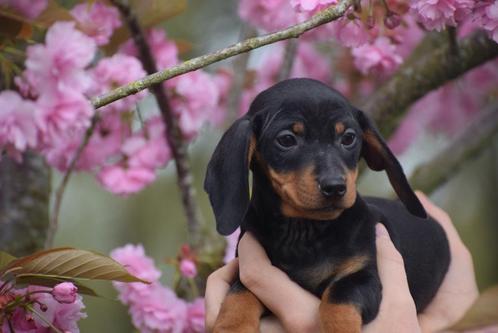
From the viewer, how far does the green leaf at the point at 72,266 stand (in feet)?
6.72

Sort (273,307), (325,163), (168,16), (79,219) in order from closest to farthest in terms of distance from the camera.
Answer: (325,163)
(273,307)
(168,16)
(79,219)

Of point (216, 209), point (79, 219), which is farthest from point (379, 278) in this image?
point (79, 219)

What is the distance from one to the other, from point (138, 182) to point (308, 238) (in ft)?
3.44

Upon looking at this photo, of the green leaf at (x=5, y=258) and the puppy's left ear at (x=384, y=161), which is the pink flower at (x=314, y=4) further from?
the green leaf at (x=5, y=258)

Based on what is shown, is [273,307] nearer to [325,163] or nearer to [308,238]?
[308,238]

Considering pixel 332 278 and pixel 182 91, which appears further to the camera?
pixel 182 91

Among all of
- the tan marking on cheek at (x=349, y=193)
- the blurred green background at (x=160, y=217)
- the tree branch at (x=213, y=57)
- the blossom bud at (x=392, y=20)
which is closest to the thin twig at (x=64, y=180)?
the tree branch at (x=213, y=57)

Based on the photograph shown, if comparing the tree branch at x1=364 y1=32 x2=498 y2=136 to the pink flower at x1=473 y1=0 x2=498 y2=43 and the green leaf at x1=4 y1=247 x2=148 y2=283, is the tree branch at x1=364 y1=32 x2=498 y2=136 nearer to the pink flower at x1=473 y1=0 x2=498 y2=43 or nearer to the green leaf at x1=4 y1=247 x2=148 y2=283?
the pink flower at x1=473 y1=0 x2=498 y2=43

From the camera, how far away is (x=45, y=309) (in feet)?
7.08

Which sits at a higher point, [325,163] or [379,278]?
[325,163]

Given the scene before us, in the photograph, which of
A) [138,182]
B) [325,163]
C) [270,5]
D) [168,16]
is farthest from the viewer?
[270,5]

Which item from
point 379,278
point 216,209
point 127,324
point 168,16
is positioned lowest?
point 127,324

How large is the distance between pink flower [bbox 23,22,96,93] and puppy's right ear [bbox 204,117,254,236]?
0.37 meters

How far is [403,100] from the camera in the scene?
10.7ft
